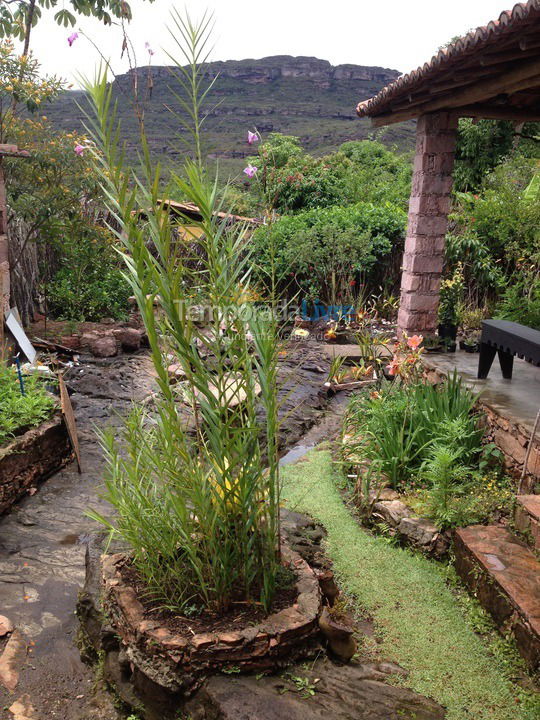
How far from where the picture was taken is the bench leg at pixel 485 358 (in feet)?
19.1

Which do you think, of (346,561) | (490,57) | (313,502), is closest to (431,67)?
(490,57)

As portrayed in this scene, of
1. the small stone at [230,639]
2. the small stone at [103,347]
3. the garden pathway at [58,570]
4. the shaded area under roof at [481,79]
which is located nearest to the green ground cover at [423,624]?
the small stone at [230,639]

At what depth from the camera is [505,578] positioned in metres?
3.39

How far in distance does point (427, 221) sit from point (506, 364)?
2.44 meters

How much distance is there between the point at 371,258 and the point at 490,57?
233 inches

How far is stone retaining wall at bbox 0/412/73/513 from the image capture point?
198 inches

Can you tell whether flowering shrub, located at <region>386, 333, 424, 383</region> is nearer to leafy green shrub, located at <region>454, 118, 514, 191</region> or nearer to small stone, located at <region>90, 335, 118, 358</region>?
small stone, located at <region>90, 335, 118, 358</region>

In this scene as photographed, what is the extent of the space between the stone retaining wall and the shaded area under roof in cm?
492

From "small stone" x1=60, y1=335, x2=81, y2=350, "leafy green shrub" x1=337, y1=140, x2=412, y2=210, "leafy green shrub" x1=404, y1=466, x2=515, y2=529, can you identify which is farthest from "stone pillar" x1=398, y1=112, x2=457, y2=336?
"leafy green shrub" x1=337, y1=140, x2=412, y2=210

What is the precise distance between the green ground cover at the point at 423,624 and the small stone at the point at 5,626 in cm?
181

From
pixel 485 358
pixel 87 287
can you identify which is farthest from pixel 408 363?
pixel 87 287

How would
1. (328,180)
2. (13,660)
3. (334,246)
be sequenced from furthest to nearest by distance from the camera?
(328,180) → (334,246) → (13,660)

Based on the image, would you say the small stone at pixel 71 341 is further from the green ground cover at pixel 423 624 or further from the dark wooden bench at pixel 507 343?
the dark wooden bench at pixel 507 343

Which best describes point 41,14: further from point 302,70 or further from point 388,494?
point 302,70
